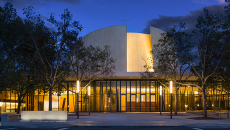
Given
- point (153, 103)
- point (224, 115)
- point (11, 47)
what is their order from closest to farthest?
point (11, 47) < point (224, 115) < point (153, 103)

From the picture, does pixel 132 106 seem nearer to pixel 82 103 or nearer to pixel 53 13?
pixel 82 103

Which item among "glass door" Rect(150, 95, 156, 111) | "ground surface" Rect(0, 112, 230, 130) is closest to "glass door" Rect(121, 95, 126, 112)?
"glass door" Rect(150, 95, 156, 111)

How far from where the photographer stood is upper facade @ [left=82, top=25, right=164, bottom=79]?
1603 inches

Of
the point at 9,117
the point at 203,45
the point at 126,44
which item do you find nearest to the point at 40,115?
the point at 9,117

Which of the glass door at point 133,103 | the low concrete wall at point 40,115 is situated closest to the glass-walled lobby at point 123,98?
the glass door at point 133,103

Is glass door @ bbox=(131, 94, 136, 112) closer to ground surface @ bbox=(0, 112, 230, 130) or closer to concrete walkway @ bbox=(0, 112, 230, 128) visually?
concrete walkway @ bbox=(0, 112, 230, 128)

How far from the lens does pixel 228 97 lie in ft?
141

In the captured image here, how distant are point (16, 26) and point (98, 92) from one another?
21.1m

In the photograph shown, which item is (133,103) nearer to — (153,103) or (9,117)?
(153,103)

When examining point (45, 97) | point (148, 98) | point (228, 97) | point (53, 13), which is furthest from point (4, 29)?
point (228, 97)

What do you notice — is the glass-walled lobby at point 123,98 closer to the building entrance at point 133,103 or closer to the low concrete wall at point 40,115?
the building entrance at point 133,103

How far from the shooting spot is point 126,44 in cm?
4125

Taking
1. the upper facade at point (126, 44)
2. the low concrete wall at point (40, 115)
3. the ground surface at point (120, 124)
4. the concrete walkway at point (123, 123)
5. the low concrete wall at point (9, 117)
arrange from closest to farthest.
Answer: the ground surface at point (120, 124) → the concrete walkway at point (123, 123) → the low concrete wall at point (40, 115) → the low concrete wall at point (9, 117) → the upper facade at point (126, 44)

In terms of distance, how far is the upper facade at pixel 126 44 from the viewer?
134 feet
